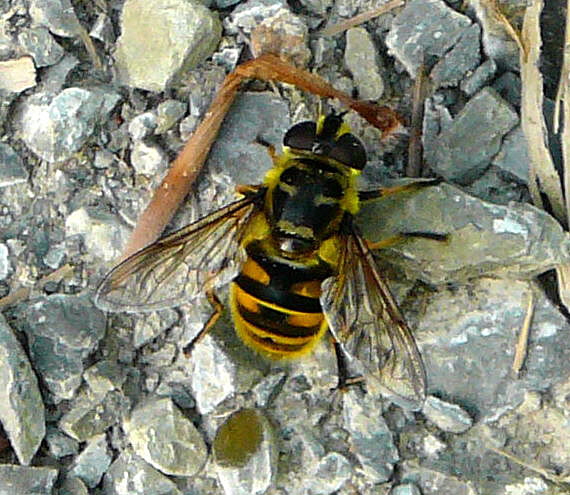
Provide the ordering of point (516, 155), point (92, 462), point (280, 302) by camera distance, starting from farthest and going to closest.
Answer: point (516, 155) < point (92, 462) < point (280, 302)

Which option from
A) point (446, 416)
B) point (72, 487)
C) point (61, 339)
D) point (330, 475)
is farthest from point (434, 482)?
point (61, 339)

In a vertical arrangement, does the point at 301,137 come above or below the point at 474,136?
above

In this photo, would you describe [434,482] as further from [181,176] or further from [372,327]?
[181,176]

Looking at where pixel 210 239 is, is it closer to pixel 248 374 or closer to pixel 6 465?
pixel 248 374

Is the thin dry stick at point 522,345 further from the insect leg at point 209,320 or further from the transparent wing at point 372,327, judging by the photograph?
the insect leg at point 209,320

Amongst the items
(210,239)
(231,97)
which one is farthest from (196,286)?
(231,97)

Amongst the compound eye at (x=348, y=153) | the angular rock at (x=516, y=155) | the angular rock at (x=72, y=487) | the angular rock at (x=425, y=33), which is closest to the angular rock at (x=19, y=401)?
the angular rock at (x=72, y=487)
